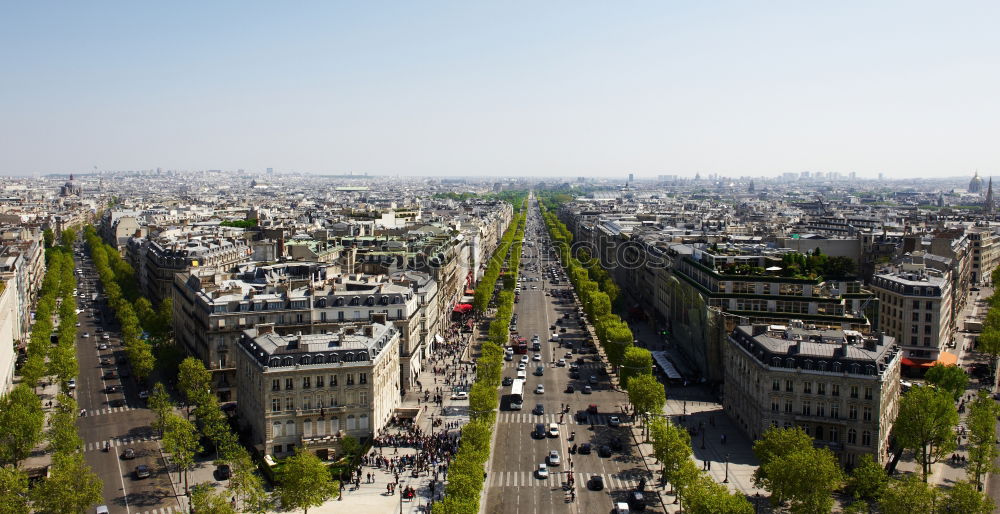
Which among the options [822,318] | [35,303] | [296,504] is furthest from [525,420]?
[35,303]

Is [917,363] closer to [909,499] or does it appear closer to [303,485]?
[909,499]

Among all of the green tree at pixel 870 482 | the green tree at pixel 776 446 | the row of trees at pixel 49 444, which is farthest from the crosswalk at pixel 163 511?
the green tree at pixel 870 482

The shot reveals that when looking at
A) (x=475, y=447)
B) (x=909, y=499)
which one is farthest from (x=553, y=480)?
(x=909, y=499)

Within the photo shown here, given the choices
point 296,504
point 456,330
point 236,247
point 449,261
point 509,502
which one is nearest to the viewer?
point 296,504

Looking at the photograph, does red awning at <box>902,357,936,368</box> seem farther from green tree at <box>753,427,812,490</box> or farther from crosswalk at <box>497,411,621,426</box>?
green tree at <box>753,427,812,490</box>

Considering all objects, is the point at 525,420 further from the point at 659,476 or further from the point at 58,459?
the point at 58,459

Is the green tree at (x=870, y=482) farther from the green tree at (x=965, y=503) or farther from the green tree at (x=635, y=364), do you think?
the green tree at (x=635, y=364)
